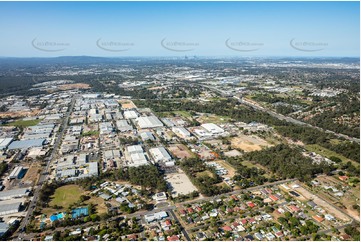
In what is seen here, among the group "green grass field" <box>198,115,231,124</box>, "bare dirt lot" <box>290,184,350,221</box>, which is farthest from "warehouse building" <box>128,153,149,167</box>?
"green grass field" <box>198,115,231,124</box>

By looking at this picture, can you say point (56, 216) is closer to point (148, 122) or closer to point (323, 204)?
point (323, 204)

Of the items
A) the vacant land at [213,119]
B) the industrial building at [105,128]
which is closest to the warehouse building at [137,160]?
the industrial building at [105,128]

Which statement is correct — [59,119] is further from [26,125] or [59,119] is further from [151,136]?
[151,136]

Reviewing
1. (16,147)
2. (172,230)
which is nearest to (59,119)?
(16,147)

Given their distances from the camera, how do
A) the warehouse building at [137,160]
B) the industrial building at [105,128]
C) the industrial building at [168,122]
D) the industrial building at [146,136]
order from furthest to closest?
1. the industrial building at [168,122]
2. the industrial building at [105,128]
3. the industrial building at [146,136]
4. the warehouse building at [137,160]

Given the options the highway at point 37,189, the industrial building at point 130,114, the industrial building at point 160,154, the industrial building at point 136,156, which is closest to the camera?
the highway at point 37,189

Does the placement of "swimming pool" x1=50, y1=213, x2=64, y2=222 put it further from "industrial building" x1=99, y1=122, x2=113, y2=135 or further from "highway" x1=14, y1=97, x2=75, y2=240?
"industrial building" x1=99, y1=122, x2=113, y2=135

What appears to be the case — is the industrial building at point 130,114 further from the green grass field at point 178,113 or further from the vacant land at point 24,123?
the vacant land at point 24,123
